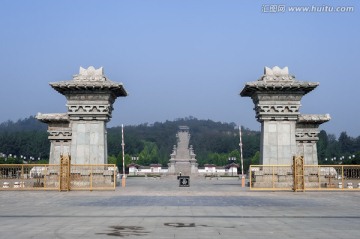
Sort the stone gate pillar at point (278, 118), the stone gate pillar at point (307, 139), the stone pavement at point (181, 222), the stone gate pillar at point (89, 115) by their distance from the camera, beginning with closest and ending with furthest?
the stone pavement at point (181, 222), the stone gate pillar at point (89, 115), the stone gate pillar at point (278, 118), the stone gate pillar at point (307, 139)

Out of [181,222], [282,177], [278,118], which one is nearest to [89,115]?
[278,118]

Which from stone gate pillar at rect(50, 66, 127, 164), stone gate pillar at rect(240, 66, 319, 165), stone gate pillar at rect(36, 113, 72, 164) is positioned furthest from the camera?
stone gate pillar at rect(36, 113, 72, 164)

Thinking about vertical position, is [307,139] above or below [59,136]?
below

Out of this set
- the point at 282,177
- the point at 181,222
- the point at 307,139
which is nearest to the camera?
the point at 181,222

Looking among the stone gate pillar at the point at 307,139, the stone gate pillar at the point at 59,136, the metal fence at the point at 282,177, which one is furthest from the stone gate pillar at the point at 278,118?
the stone gate pillar at the point at 59,136

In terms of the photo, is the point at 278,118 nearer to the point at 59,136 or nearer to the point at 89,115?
the point at 89,115

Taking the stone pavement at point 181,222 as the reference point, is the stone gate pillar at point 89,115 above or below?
above

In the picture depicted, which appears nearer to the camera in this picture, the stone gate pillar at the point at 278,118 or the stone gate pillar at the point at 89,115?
the stone gate pillar at the point at 89,115

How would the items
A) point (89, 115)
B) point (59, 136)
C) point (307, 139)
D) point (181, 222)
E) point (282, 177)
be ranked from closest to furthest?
point (181, 222), point (282, 177), point (89, 115), point (307, 139), point (59, 136)

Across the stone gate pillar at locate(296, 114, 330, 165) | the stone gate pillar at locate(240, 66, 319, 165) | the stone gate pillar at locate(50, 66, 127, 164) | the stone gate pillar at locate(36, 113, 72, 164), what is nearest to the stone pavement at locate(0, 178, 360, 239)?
the stone gate pillar at locate(50, 66, 127, 164)

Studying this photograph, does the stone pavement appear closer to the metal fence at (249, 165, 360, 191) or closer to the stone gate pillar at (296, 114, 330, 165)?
the metal fence at (249, 165, 360, 191)

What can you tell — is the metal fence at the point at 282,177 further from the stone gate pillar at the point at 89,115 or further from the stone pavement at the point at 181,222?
the stone pavement at the point at 181,222

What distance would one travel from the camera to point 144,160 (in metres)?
159

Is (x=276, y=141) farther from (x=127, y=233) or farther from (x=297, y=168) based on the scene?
(x=127, y=233)
